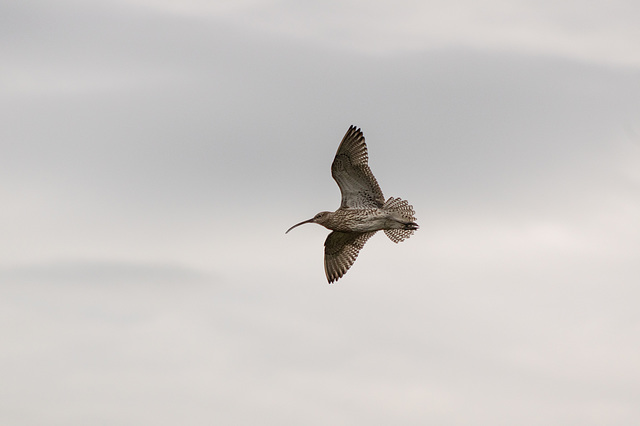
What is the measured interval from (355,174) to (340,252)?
3779 millimetres

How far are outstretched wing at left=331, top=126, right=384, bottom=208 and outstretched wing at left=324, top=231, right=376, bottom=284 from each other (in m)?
2.43

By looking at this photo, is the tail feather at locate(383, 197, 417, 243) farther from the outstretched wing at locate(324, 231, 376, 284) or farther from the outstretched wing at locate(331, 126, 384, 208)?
the outstretched wing at locate(324, 231, 376, 284)

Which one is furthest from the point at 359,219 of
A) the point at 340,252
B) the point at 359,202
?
the point at 340,252

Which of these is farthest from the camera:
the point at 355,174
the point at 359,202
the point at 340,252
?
the point at 340,252

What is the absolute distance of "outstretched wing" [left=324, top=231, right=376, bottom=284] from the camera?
3606cm

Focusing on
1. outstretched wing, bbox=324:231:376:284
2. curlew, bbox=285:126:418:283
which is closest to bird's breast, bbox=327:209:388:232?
curlew, bbox=285:126:418:283

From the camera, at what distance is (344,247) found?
36219 millimetres

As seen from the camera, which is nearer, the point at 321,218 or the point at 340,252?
the point at 321,218

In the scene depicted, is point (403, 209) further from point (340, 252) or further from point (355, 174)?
point (340, 252)

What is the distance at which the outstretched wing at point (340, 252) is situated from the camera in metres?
36.1

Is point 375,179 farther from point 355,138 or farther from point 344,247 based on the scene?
point 344,247

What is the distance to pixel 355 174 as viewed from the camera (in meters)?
33.4

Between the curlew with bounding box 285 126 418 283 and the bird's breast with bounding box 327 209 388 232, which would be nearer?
the curlew with bounding box 285 126 418 283

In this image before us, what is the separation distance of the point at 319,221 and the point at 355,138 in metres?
2.83
